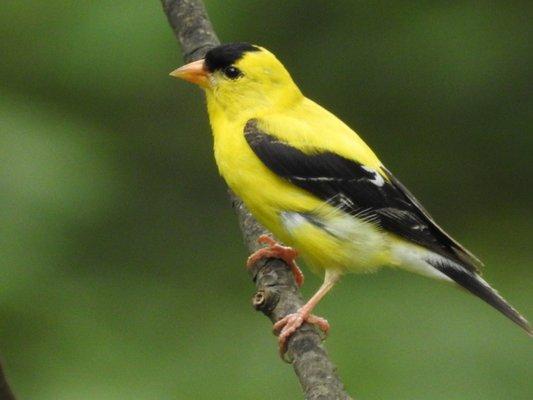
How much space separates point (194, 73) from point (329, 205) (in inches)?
23.6

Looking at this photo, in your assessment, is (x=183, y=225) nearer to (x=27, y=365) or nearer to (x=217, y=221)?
(x=217, y=221)

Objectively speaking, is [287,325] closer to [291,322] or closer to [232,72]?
[291,322]

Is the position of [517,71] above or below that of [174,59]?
below

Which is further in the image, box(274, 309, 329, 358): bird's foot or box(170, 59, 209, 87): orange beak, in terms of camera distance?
box(170, 59, 209, 87): orange beak

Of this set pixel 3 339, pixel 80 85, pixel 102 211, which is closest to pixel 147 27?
pixel 80 85

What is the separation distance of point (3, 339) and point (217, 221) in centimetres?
120

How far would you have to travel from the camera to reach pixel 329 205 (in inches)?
150

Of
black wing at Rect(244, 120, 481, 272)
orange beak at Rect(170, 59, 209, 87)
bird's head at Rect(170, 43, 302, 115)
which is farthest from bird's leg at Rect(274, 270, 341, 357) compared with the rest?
orange beak at Rect(170, 59, 209, 87)

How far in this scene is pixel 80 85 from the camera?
16.8 ft

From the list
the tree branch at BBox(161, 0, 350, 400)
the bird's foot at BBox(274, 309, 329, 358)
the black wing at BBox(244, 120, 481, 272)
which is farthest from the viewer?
the black wing at BBox(244, 120, 481, 272)

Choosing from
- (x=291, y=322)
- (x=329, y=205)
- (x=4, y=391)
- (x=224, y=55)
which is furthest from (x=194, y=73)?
(x=4, y=391)

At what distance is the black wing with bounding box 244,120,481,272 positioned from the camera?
3.81 metres

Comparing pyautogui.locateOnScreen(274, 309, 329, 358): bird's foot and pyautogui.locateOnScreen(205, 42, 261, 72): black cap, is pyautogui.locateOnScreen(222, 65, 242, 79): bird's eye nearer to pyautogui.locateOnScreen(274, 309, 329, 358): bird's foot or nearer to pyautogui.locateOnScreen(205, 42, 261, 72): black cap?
pyautogui.locateOnScreen(205, 42, 261, 72): black cap

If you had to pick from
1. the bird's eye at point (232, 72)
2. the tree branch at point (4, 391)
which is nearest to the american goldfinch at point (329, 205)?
the bird's eye at point (232, 72)
